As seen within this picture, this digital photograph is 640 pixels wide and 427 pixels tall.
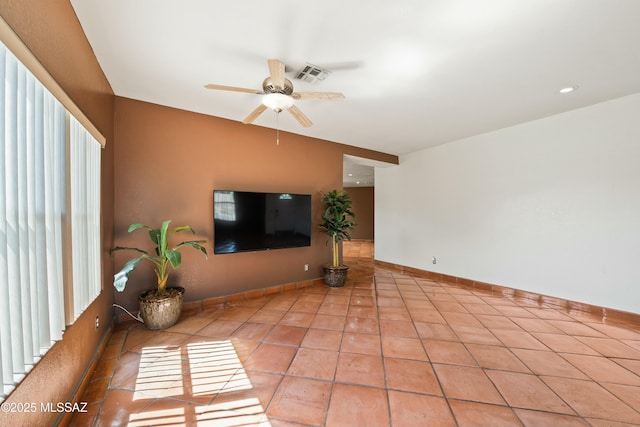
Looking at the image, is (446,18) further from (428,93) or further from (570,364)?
(570,364)

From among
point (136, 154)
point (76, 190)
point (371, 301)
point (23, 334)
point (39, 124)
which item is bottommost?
point (371, 301)

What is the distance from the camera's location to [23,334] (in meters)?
1.01

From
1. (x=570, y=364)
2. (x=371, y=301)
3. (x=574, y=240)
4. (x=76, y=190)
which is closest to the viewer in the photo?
(x=76, y=190)

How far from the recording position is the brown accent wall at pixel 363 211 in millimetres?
10742

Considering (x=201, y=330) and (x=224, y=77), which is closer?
(x=224, y=77)

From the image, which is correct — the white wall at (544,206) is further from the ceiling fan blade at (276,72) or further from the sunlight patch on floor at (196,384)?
the sunlight patch on floor at (196,384)

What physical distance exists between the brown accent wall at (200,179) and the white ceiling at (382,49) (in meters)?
0.34

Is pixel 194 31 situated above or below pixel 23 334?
above

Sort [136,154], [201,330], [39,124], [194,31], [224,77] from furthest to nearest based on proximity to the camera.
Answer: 1. [136,154]
2. [201,330]
3. [224,77]
4. [194,31]
5. [39,124]

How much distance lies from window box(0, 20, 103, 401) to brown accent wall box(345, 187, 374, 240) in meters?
9.83

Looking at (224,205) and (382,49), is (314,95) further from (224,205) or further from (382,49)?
(224,205)

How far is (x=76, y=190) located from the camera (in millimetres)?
1576

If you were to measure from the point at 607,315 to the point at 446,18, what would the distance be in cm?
391

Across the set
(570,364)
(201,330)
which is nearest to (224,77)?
(201,330)
